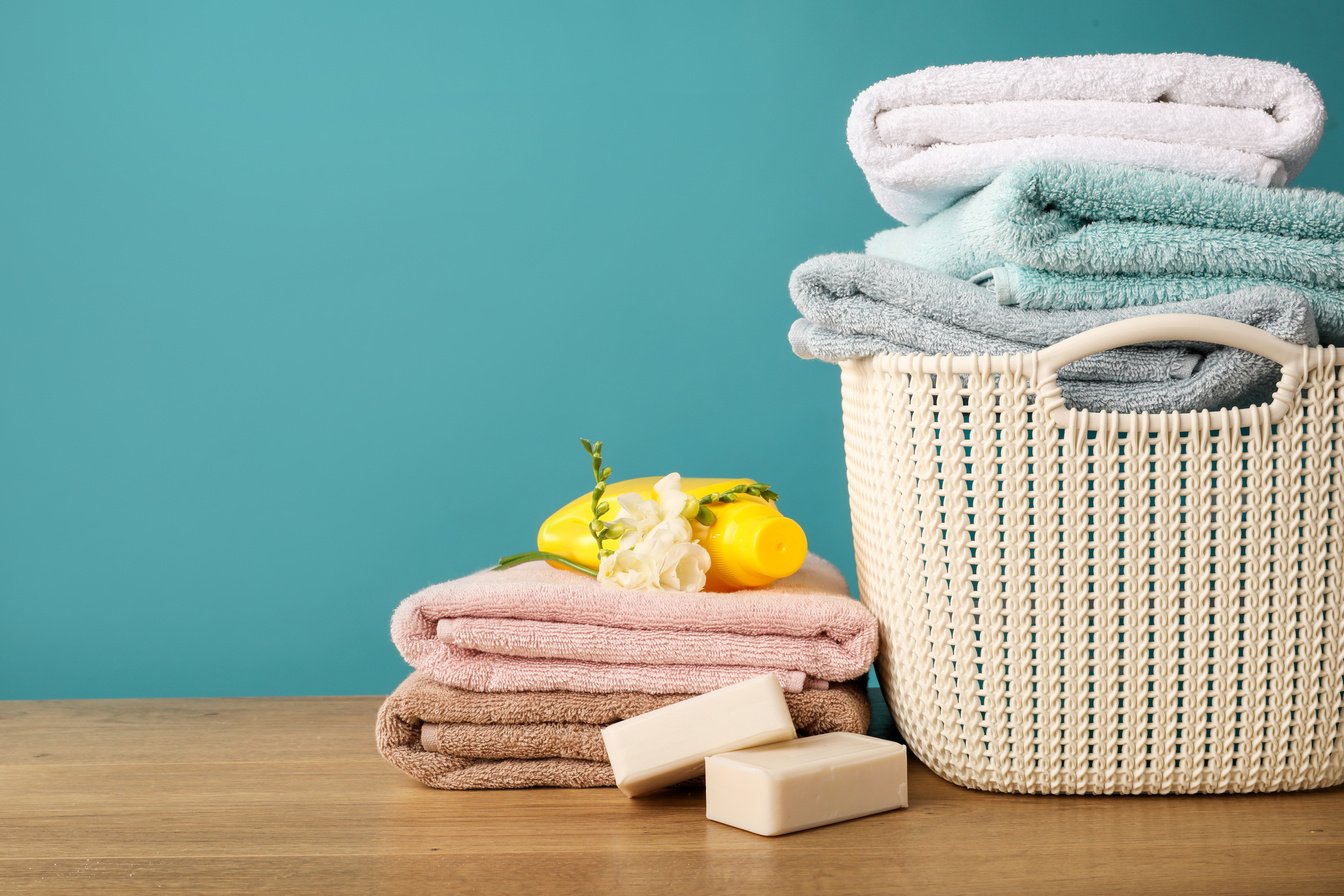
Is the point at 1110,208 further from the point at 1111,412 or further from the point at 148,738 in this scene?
the point at 148,738

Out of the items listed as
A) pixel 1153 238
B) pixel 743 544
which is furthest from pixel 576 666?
pixel 1153 238

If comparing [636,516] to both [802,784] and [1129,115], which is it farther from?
[1129,115]

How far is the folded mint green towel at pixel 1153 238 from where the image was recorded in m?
0.74

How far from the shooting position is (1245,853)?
666 mm

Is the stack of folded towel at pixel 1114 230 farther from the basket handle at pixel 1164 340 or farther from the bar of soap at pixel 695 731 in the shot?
the bar of soap at pixel 695 731

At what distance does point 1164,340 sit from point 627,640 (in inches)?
15.2

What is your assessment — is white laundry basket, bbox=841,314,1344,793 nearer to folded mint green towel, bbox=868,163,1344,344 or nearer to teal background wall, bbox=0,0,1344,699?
folded mint green towel, bbox=868,163,1344,344

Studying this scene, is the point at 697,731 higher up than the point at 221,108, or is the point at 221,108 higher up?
the point at 221,108

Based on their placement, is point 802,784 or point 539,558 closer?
point 802,784

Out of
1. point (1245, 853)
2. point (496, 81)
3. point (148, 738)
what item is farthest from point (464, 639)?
point (496, 81)

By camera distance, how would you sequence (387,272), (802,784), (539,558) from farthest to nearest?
(387,272)
(539,558)
(802,784)

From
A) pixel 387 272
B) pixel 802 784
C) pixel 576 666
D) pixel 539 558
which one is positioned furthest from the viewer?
pixel 387 272

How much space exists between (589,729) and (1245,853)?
40 centimetres

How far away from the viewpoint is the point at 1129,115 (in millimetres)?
782
